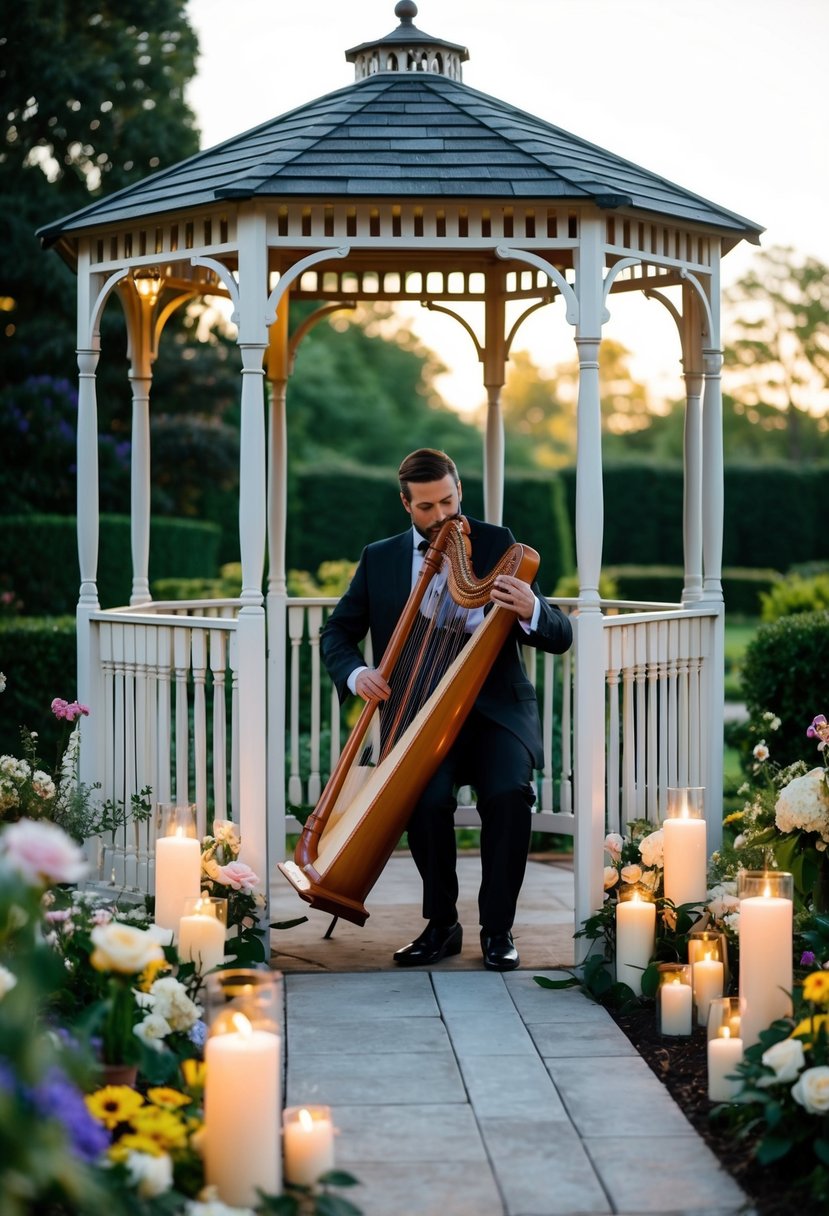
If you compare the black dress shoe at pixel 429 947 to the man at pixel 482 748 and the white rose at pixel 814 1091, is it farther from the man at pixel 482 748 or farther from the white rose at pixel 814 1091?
the white rose at pixel 814 1091

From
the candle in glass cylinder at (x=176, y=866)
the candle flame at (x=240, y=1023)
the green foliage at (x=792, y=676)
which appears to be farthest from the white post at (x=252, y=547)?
the green foliage at (x=792, y=676)

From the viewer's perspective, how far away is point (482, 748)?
16.7 feet

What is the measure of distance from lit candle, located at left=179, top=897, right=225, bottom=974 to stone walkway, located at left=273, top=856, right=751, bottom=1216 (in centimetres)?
37

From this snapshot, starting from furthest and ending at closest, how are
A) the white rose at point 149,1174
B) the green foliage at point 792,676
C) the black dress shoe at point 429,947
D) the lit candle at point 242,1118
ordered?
the green foliage at point 792,676 < the black dress shoe at point 429,947 < the lit candle at point 242,1118 < the white rose at point 149,1174

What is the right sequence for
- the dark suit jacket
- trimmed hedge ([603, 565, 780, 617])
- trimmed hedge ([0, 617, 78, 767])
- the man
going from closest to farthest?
the man, the dark suit jacket, trimmed hedge ([0, 617, 78, 767]), trimmed hedge ([603, 565, 780, 617])

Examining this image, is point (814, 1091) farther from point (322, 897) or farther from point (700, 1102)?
point (322, 897)

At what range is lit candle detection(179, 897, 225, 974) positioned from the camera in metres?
3.92

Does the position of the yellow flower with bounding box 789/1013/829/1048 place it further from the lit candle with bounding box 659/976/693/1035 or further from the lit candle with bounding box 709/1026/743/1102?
the lit candle with bounding box 659/976/693/1035

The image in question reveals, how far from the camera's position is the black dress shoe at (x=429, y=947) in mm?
5027

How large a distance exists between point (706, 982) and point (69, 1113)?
2.37 meters

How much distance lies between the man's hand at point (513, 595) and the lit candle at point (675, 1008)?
4.06ft

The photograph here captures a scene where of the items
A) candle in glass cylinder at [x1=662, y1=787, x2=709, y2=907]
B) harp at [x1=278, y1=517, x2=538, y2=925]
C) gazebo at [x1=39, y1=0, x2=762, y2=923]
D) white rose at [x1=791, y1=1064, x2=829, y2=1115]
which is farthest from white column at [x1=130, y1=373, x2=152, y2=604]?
white rose at [x1=791, y1=1064, x2=829, y2=1115]

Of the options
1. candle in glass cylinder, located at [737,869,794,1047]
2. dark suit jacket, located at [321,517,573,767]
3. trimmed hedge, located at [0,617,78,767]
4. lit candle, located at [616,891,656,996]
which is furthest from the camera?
trimmed hedge, located at [0,617,78,767]

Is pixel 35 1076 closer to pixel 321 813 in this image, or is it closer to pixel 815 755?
pixel 321 813
